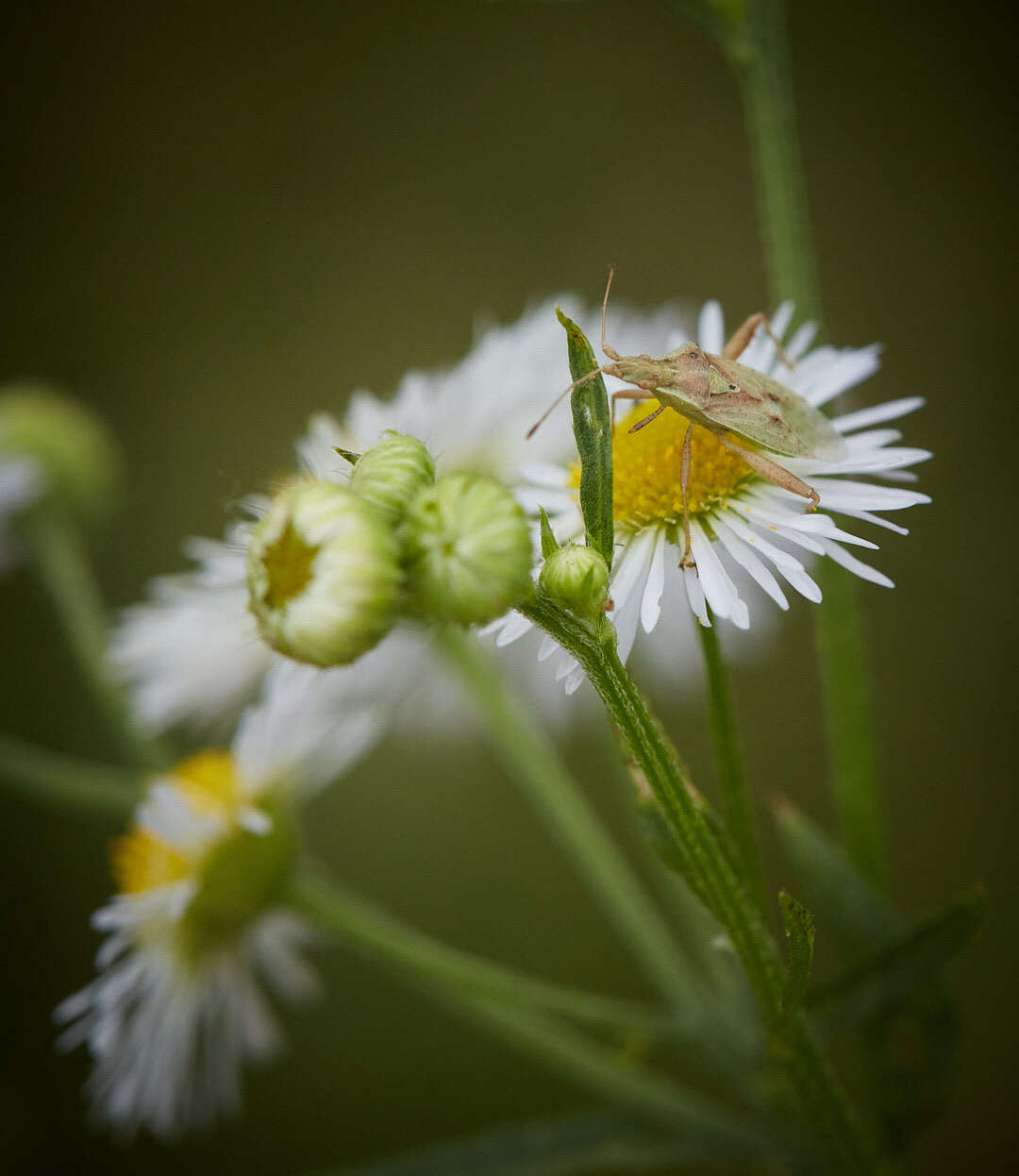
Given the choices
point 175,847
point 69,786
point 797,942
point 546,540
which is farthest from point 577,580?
point 69,786

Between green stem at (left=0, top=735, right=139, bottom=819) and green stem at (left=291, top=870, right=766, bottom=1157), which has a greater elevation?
green stem at (left=0, top=735, right=139, bottom=819)

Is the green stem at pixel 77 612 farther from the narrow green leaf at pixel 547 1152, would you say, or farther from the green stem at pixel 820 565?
the green stem at pixel 820 565

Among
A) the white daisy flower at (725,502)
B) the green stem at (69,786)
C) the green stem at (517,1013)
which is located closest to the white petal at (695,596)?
the white daisy flower at (725,502)

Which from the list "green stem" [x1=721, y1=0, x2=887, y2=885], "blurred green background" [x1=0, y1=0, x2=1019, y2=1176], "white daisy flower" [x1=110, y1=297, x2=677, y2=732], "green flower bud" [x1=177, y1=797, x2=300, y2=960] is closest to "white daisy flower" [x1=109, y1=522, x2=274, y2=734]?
"white daisy flower" [x1=110, y1=297, x2=677, y2=732]

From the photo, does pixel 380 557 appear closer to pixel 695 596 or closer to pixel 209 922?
pixel 695 596

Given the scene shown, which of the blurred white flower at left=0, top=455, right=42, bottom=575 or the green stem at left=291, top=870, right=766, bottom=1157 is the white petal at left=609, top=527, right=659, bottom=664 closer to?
the green stem at left=291, top=870, right=766, bottom=1157

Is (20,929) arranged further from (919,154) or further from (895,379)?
(919,154)

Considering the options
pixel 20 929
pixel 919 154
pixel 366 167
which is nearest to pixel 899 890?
pixel 919 154

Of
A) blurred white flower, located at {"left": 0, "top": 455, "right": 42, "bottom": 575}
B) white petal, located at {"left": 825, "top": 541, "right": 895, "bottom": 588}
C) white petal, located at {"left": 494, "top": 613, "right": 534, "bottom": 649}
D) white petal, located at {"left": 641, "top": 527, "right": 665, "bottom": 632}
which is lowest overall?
white petal, located at {"left": 825, "top": 541, "right": 895, "bottom": 588}
